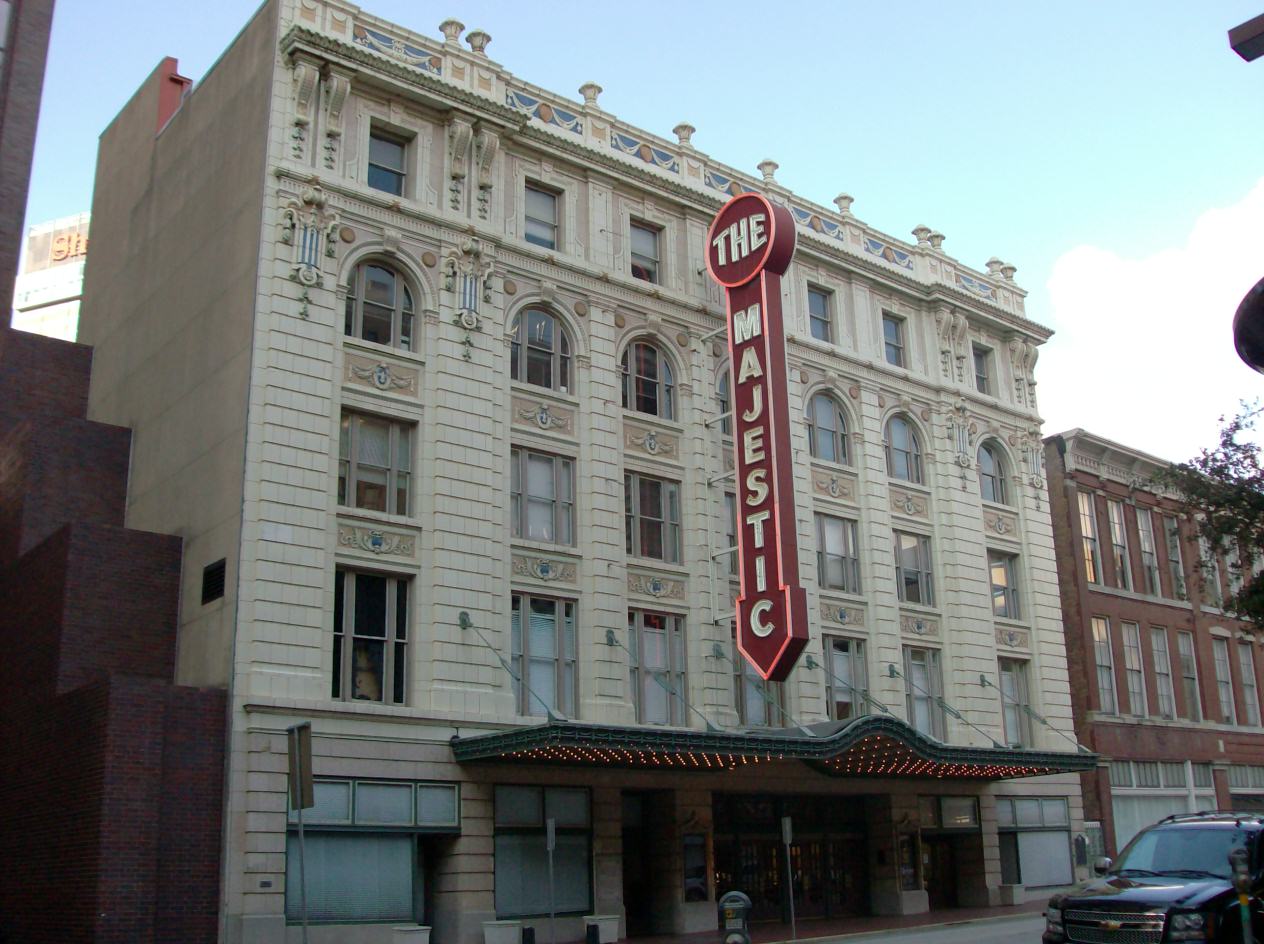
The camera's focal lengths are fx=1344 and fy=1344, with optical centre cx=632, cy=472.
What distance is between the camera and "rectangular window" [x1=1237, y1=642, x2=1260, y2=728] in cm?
4934

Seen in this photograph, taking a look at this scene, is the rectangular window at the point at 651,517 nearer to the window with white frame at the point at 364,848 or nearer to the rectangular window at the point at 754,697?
the rectangular window at the point at 754,697

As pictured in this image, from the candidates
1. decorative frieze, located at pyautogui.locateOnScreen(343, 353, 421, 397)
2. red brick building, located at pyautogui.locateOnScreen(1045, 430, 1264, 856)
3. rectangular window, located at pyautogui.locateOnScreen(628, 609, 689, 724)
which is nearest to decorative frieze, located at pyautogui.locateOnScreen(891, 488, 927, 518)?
red brick building, located at pyautogui.locateOnScreen(1045, 430, 1264, 856)

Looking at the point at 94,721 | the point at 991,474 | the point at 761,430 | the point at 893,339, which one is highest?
the point at 893,339

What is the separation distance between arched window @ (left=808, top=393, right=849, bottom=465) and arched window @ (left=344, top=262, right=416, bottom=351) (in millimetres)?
12276

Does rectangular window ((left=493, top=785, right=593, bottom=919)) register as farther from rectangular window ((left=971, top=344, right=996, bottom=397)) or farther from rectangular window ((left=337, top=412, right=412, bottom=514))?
rectangular window ((left=971, top=344, right=996, bottom=397))

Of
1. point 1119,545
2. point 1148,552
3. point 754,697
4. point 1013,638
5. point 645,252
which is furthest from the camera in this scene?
point 1148,552

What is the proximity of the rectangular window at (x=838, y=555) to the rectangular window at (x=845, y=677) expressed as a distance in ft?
4.94

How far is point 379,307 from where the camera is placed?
2914 cm

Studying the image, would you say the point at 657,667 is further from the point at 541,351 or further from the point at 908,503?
the point at 908,503

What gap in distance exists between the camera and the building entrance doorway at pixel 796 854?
32312mm

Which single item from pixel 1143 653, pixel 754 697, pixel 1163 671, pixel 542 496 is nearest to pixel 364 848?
pixel 542 496

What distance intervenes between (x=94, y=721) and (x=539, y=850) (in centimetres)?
939

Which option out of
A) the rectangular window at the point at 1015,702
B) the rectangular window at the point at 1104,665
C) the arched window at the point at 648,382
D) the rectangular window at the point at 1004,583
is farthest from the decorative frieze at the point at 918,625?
the arched window at the point at 648,382

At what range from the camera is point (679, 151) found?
119 ft
